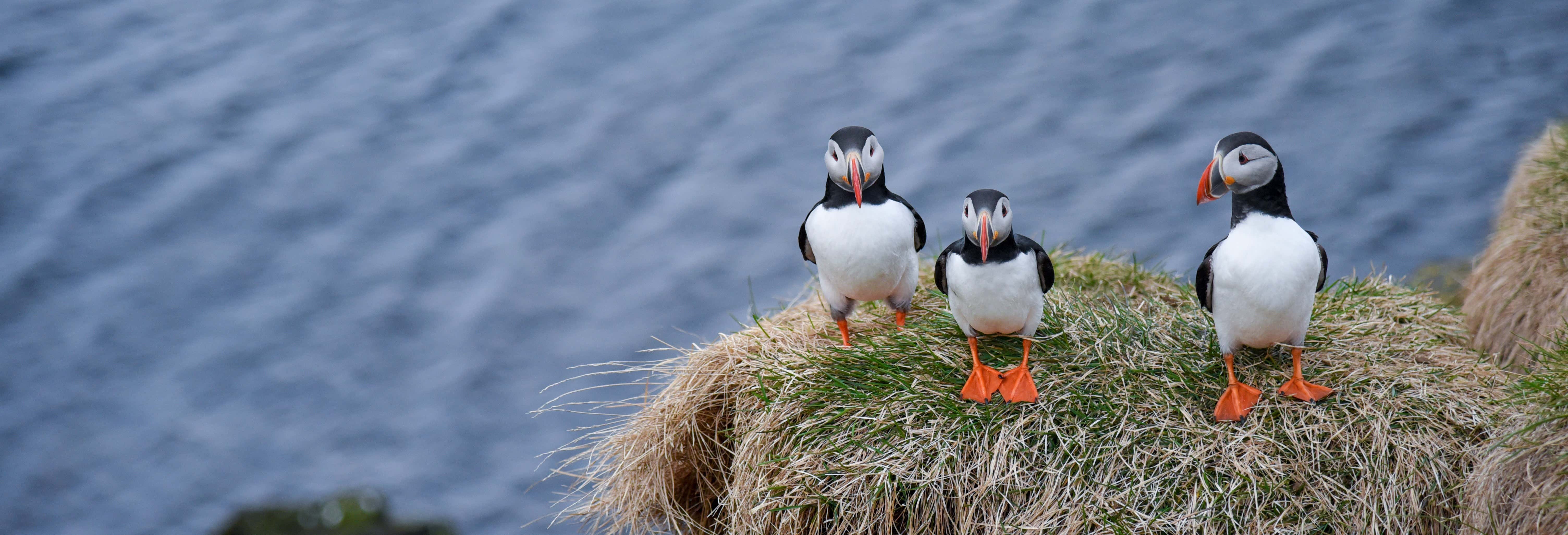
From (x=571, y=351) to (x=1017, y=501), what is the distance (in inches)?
194

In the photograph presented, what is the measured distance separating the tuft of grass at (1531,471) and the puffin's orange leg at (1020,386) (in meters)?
1.10

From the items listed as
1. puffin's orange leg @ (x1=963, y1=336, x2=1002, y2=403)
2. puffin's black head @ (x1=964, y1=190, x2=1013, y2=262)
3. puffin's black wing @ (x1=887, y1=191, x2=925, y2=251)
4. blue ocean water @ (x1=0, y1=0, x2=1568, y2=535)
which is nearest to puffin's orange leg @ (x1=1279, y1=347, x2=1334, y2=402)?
puffin's orange leg @ (x1=963, y1=336, x2=1002, y2=403)

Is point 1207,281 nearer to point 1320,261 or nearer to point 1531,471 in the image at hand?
point 1320,261

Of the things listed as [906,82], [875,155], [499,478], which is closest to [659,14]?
[906,82]

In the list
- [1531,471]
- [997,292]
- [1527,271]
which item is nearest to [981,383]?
[997,292]

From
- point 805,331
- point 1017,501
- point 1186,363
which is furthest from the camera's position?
point 805,331

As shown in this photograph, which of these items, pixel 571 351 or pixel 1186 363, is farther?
pixel 571 351

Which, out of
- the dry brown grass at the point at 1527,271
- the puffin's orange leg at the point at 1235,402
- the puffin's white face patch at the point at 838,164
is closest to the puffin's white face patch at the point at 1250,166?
the puffin's orange leg at the point at 1235,402

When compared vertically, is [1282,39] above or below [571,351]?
above

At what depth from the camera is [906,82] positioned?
8.62 meters

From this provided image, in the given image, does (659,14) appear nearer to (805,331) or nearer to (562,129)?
(562,129)

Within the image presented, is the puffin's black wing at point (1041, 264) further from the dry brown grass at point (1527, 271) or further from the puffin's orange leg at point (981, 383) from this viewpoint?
the dry brown grass at point (1527, 271)

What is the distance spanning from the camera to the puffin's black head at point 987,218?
9.24 feet

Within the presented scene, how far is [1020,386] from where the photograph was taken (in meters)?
3.02
